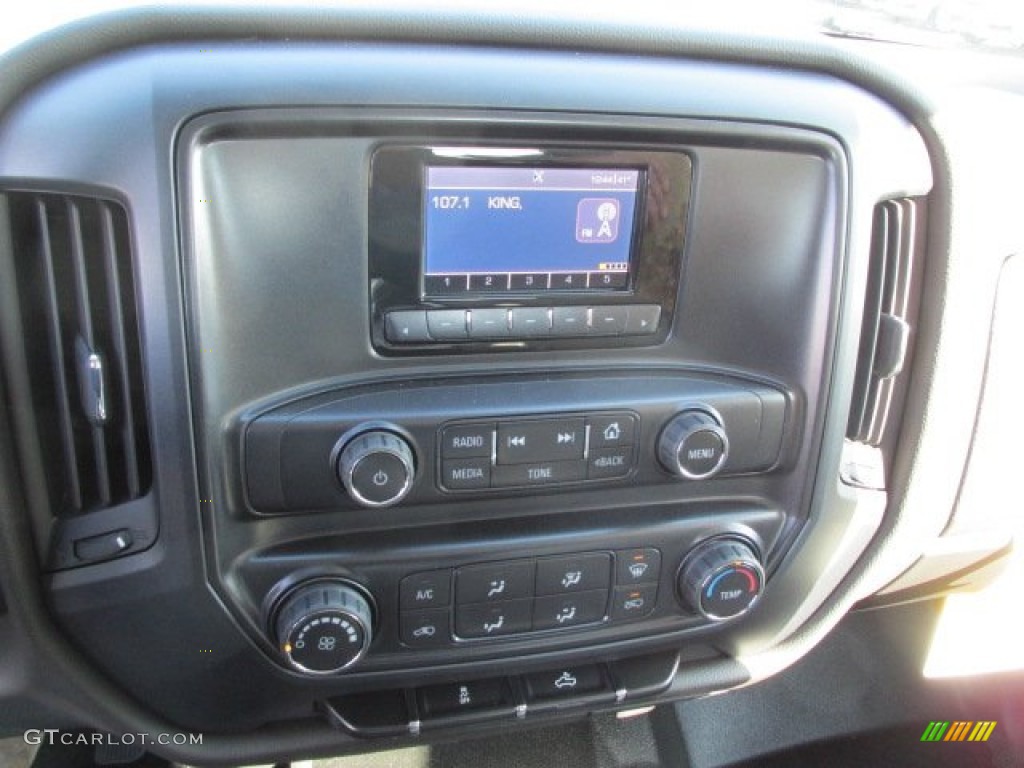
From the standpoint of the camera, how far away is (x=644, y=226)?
89cm

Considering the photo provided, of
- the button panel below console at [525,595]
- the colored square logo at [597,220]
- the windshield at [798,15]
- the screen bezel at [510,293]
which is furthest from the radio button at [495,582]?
the windshield at [798,15]

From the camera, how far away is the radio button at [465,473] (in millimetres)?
899

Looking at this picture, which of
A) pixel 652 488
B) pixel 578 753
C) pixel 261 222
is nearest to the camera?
pixel 261 222

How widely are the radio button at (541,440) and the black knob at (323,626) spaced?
0.22 meters

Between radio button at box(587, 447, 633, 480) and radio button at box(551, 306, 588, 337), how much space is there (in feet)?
0.45

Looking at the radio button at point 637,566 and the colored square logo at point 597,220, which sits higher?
the colored square logo at point 597,220

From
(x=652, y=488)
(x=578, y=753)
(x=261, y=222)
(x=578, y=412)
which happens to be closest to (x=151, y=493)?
(x=261, y=222)

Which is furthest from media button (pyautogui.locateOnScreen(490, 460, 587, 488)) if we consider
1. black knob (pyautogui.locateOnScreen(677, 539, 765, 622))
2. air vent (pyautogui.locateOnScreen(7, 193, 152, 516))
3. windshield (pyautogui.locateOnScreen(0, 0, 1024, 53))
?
windshield (pyautogui.locateOnScreen(0, 0, 1024, 53))

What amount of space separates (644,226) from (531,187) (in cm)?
13

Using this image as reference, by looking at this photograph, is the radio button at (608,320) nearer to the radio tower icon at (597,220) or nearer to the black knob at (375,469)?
the radio tower icon at (597,220)

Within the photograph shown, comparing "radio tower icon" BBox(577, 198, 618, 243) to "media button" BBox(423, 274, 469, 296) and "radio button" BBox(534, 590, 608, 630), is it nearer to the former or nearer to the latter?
"media button" BBox(423, 274, 469, 296)

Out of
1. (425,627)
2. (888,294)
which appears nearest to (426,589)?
(425,627)

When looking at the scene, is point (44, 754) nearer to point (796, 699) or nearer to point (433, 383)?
point (433, 383)

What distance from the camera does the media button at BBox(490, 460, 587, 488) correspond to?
92 cm
